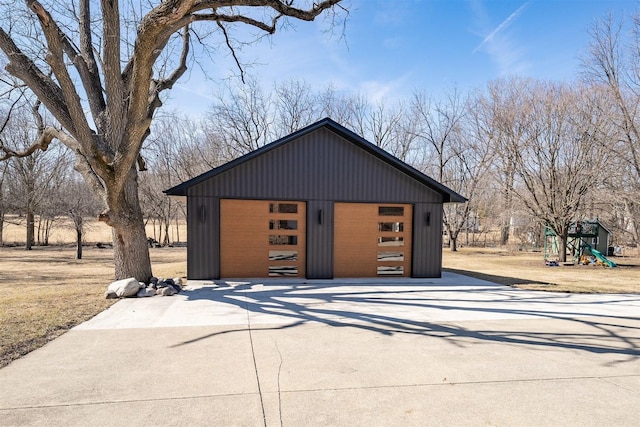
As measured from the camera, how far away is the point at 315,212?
403 inches

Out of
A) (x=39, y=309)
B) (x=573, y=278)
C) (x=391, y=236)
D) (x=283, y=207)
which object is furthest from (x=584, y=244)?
(x=39, y=309)

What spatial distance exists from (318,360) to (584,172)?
685 inches

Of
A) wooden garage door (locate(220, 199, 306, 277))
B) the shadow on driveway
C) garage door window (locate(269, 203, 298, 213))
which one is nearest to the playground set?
the shadow on driveway

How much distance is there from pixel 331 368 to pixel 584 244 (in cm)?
2028

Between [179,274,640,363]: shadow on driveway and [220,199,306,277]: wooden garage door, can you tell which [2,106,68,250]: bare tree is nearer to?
[220,199,306,277]: wooden garage door

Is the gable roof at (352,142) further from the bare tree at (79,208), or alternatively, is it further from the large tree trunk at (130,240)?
the bare tree at (79,208)

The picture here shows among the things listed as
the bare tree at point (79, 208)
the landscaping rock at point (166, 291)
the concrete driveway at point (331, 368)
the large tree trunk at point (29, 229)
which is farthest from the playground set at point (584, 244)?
the large tree trunk at point (29, 229)

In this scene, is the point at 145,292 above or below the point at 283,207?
below

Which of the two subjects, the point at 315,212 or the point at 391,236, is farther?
the point at 391,236

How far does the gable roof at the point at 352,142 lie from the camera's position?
9344 millimetres

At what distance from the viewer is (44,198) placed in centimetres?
2178

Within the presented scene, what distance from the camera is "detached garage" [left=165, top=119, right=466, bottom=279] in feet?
31.7

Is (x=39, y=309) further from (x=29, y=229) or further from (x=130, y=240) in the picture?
(x=29, y=229)

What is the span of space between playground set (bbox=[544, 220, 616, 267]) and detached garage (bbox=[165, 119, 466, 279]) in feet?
32.7
